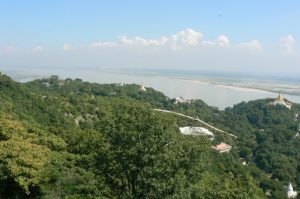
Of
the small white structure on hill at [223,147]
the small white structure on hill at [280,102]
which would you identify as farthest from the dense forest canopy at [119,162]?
the small white structure on hill at [280,102]

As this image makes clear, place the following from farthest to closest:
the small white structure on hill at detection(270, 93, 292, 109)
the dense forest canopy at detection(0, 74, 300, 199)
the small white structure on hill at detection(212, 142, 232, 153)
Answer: the small white structure on hill at detection(270, 93, 292, 109)
the small white structure on hill at detection(212, 142, 232, 153)
the dense forest canopy at detection(0, 74, 300, 199)

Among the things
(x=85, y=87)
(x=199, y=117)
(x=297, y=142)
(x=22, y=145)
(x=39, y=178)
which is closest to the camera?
(x=39, y=178)

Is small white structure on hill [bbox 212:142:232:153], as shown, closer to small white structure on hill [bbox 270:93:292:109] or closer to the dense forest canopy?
the dense forest canopy

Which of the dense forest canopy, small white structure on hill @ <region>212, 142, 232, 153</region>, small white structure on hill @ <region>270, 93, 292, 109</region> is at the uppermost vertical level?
the dense forest canopy

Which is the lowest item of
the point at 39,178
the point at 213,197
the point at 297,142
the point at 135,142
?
the point at 297,142

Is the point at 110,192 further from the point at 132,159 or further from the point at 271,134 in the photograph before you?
the point at 271,134

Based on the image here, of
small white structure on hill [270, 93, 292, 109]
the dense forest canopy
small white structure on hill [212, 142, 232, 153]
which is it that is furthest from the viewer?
small white structure on hill [270, 93, 292, 109]

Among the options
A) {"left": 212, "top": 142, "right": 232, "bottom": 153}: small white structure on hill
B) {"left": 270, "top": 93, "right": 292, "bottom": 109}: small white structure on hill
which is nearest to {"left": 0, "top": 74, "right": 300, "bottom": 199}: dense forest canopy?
{"left": 212, "top": 142, "right": 232, "bottom": 153}: small white structure on hill

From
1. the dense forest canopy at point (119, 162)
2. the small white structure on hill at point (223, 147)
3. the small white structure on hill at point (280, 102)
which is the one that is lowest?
the small white structure on hill at point (223, 147)

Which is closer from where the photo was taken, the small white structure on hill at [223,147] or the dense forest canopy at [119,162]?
the dense forest canopy at [119,162]

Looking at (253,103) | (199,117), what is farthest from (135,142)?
(253,103)

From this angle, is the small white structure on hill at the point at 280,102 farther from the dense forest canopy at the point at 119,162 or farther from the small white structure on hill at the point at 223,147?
the dense forest canopy at the point at 119,162
